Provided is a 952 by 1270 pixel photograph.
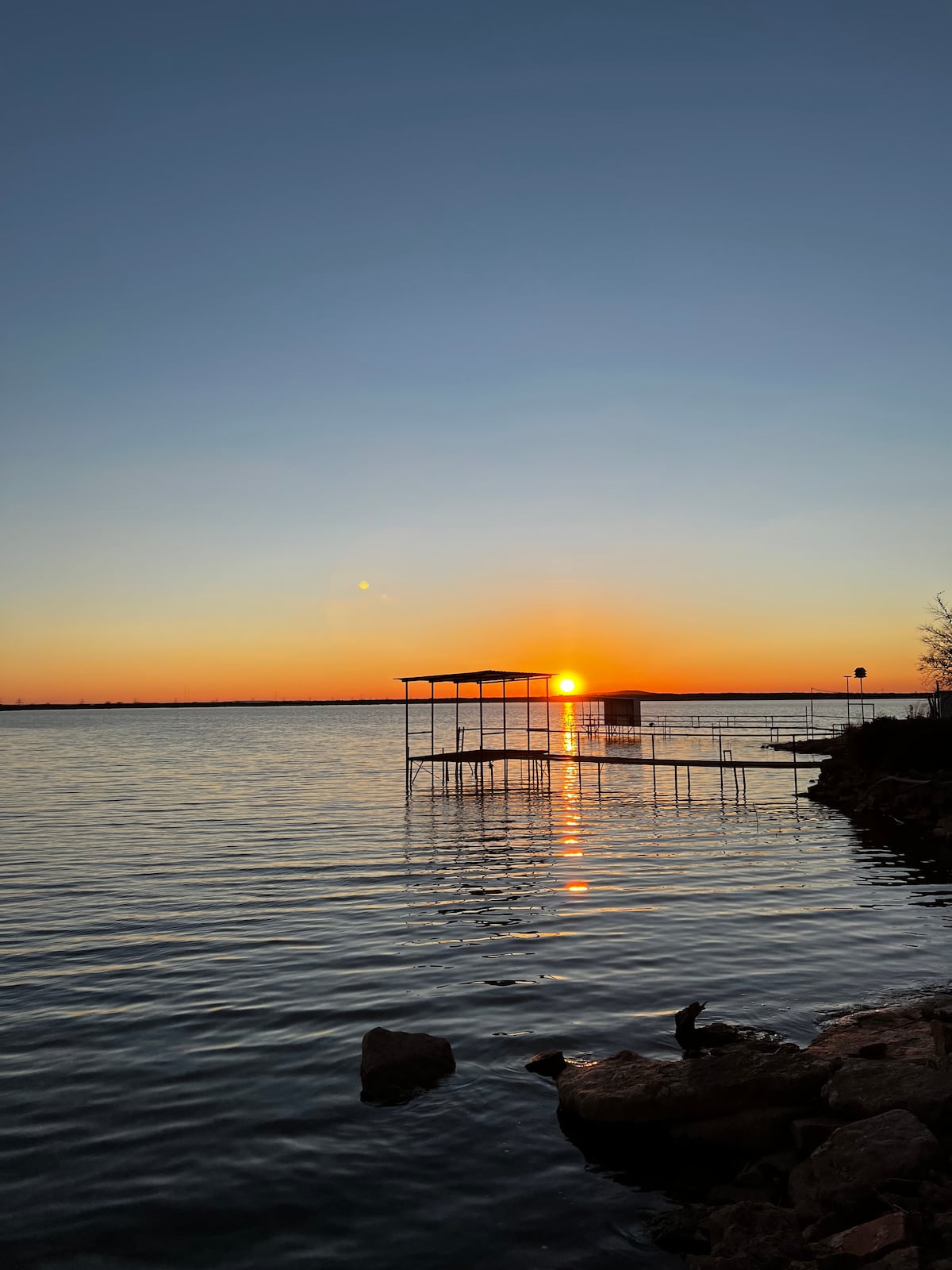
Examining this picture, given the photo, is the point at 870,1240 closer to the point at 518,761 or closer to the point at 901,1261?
the point at 901,1261

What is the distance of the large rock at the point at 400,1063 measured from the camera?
1127 centimetres

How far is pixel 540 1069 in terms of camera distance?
1181cm

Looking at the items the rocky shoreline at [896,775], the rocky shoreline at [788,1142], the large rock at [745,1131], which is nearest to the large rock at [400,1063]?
the rocky shoreline at [788,1142]

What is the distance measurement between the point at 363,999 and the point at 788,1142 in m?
7.25

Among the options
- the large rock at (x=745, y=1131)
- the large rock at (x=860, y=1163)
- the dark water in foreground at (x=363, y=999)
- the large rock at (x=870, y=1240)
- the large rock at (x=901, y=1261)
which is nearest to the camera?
the large rock at (x=901, y=1261)

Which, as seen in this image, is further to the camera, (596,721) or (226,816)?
(596,721)

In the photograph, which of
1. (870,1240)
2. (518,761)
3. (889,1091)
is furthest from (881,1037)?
(518,761)

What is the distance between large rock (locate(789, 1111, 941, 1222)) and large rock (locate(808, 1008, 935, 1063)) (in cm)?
209

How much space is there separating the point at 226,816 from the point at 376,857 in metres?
12.8

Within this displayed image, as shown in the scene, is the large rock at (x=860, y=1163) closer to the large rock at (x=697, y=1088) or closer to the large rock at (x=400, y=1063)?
the large rock at (x=697, y=1088)

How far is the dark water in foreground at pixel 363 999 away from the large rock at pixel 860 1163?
145cm

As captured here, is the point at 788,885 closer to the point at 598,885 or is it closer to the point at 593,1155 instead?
the point at 598,885

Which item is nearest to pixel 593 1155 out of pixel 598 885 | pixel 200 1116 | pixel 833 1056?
pixel 833 1056

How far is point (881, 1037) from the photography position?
11.9m
